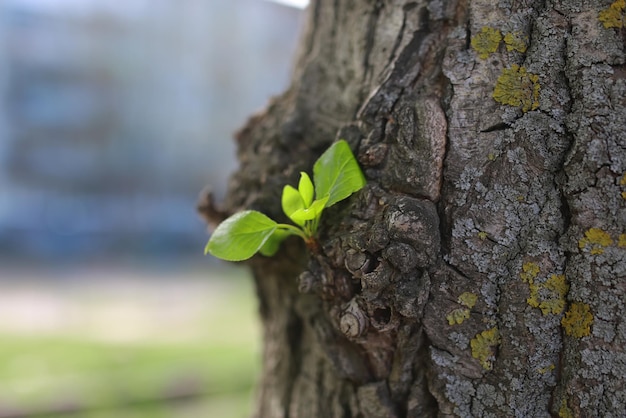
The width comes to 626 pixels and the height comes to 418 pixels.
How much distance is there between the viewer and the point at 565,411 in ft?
2.06

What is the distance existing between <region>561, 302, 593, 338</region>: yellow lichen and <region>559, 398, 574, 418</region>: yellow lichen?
0.07 meters

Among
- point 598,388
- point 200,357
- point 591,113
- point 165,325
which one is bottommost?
point 165,325

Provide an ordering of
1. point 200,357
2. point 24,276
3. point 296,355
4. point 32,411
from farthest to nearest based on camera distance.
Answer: point 24,276 < point 200,357 < point 32,411 < point 296,355

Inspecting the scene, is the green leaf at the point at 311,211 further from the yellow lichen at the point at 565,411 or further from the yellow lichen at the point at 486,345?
the yellow lichen at the point at 565,411

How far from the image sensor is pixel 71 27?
23.4 ft

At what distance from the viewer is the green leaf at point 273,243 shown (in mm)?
750

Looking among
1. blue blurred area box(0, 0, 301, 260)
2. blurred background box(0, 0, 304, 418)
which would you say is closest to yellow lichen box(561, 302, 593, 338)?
blurred background box(0, 0, 304, 418)

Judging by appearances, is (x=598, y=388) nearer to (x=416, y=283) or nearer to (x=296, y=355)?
(x=416, y=283)

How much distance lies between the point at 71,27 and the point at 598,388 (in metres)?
7.66

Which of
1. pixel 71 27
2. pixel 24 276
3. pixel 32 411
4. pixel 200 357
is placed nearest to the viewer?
pixel 32 411

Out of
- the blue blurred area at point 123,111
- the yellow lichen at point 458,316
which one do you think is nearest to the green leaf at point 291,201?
the yellow lichen at point 458,316

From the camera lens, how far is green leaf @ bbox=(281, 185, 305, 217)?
72 centimetres

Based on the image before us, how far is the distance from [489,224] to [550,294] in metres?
0.10

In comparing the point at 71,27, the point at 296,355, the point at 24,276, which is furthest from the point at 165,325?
the point at 71,27
